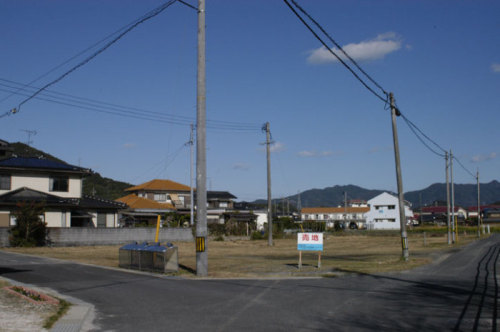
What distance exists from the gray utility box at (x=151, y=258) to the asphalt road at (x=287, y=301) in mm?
957

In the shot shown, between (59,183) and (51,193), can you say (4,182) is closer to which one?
(51,193)

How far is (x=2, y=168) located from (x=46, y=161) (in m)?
5.18

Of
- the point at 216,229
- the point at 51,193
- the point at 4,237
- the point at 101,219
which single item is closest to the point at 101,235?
the point at 101,219

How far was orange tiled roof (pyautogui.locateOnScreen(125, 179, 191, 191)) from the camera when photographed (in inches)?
3170

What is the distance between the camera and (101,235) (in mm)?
37406

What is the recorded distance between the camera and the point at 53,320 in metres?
8.99

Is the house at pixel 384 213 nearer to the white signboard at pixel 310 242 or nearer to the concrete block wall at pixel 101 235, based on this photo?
the concrete block wall at pixel 101 235

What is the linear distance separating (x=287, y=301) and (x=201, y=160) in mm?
7061

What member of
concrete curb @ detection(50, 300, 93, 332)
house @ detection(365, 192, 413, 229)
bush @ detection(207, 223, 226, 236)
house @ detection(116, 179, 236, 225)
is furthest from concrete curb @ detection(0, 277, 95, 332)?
house @ detection(365, 192, 413, 229)

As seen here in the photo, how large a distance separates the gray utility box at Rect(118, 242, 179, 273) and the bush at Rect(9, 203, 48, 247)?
14773 mm

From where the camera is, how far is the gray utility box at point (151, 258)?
17656 mm

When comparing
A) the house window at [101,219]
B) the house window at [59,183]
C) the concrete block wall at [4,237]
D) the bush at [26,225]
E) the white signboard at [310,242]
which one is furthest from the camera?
the house window at [101,219]

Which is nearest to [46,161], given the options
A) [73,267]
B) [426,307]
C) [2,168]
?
[2,168]

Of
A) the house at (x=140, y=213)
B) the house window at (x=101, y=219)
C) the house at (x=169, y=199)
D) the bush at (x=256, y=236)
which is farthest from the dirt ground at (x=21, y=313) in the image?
the house at (x=169, y=199)
